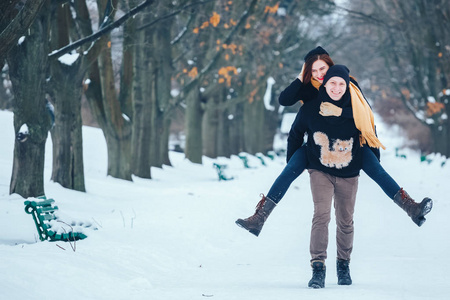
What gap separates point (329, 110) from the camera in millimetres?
5836

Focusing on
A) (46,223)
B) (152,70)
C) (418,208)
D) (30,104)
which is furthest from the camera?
(152,70)

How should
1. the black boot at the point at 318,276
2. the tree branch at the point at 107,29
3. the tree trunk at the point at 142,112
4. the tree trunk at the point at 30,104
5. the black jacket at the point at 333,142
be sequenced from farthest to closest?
1. the tree trunk at the point at 142,112
2. the tree trunk at the point at 30,104
3. the tree branch at the point at 107,29
4. the black jacket at the point at 333,142
5. the black boot at the point at 318,276

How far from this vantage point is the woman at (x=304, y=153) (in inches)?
230

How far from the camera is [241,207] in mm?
12477

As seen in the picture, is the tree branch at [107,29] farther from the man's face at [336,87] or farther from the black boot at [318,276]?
the black boot at [318,276]

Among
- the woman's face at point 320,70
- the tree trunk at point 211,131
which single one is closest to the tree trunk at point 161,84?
the tree trunk at point 211,131

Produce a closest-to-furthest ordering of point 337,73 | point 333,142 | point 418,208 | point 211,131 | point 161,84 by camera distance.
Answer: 1. point 418,208
2. point 337,73
3. point 333,142
4. point 161,84
5. point 211,131

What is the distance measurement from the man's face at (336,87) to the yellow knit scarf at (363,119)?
0.34 ft

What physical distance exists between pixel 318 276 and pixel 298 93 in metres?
1.57

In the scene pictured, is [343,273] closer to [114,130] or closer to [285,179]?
[285,179]

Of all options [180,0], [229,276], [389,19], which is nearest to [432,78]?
[389,19]

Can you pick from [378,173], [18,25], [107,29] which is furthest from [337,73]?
[107,29]

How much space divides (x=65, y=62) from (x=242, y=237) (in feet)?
14.8

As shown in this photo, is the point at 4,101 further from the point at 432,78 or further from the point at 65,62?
the point at 65,62
